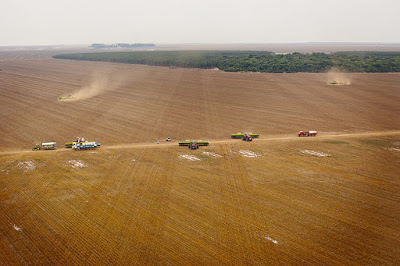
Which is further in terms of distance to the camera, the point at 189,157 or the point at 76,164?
the point at 189,157

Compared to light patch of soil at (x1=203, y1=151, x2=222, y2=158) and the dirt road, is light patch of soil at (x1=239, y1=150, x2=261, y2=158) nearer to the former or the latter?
light patch of soil at (x1=203, y1=151, x2=222, y2=158)

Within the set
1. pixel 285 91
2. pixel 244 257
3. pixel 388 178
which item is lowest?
pixel 244 257

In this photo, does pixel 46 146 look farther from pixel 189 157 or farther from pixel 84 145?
pixel 189 157

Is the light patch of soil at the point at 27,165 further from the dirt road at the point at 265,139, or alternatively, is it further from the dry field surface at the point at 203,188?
the dirt road at the point at 265,139

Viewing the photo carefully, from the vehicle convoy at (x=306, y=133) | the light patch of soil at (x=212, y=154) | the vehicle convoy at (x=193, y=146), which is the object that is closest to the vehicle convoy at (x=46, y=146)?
the vehicle convoy at (x=193, y=146)

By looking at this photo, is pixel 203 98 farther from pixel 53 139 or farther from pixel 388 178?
pixel 388 178

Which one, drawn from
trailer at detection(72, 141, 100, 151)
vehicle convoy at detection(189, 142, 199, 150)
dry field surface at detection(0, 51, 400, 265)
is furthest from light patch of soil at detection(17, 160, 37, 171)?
vehicle convoy at detection(189, 142, 199, 150)

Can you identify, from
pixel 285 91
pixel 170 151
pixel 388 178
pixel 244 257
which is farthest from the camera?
pixel 285 91

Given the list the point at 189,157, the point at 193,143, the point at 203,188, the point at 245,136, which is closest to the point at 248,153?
the point at 245,136

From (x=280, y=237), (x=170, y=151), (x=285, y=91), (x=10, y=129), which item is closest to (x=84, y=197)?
(x=170, y=151)
